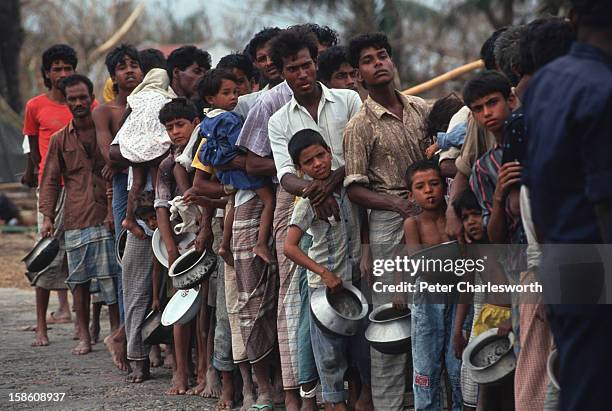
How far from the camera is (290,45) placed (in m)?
6.28

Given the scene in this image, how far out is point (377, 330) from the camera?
5.88 m

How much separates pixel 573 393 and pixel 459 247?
73.8 inches

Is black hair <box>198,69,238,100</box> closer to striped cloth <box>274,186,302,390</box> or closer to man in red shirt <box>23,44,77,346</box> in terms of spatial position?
striped cloth <box>274,186,302,390</box>

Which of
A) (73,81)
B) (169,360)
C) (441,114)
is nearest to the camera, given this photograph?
(441,114)

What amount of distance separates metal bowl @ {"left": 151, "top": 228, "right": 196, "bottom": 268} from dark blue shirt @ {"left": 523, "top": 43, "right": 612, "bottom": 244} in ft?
13.4

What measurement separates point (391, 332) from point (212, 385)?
6.08 ft

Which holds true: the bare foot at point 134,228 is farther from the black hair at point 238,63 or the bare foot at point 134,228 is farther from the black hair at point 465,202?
the black hair at point 465,202

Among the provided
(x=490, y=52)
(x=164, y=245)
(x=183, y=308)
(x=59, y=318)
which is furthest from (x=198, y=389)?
(x=59, y=318)

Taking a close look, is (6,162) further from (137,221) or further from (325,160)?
(325,160)

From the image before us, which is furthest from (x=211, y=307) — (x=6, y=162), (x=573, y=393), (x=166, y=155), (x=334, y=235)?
(x=6, y=162)

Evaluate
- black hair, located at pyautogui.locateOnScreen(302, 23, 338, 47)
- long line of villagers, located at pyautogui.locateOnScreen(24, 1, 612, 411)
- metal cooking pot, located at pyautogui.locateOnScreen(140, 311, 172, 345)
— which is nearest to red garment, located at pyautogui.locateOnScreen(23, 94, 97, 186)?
long line of villagers, located at pyautogui.locateOnScreen(24, 1, 612, 411)

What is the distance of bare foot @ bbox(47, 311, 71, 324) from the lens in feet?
36.1

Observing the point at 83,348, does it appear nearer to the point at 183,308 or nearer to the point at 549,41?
the point at 183,308

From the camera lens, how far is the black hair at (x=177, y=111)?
7410 mm
